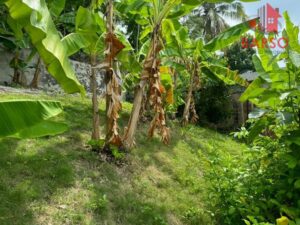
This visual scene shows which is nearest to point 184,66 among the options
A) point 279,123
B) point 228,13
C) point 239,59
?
point 279,123

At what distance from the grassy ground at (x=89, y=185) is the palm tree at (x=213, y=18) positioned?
1647 centimetres

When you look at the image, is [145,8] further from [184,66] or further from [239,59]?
[239,59]

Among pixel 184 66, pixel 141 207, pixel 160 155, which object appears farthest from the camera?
pixel 184 66

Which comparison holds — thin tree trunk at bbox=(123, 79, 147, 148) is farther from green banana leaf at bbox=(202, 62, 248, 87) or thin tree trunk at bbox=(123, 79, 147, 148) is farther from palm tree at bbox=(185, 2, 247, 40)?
palm tree at bbox=(185, 2, 247, 40)

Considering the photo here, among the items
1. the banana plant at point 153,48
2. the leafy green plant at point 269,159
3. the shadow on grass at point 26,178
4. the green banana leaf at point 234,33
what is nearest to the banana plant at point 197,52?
the green banana leaf at point 234,33

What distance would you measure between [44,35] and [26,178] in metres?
3.20

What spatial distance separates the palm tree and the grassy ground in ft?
54.0

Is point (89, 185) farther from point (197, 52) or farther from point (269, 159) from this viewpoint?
point (197, 52)

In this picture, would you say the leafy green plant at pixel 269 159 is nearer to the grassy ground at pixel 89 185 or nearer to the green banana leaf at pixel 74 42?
the grassy ground at pixel 89 185

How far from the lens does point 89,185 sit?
526 cm

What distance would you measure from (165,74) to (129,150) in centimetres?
237

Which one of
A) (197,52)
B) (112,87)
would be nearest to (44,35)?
(112,87)

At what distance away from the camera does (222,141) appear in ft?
34.7

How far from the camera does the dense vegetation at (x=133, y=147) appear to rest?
2.57 metres
